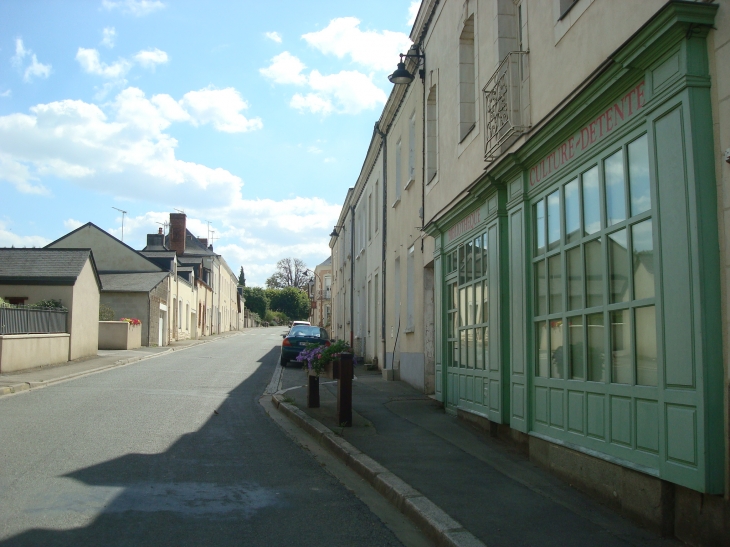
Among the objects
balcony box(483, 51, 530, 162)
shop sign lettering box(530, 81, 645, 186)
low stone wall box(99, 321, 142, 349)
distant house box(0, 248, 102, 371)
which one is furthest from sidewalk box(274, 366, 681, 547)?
low stone wall box(99, 321, 142, 349)

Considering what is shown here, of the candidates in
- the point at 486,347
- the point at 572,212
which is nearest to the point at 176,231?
the point at 486,347

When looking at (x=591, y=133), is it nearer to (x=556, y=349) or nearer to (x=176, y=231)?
(x=556, y=349)

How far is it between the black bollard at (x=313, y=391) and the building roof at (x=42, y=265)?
46.5ft

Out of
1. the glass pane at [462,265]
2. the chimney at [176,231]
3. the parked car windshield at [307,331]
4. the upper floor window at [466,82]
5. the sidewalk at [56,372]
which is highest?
the chimney at [176,231]

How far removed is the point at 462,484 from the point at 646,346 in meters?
2.25

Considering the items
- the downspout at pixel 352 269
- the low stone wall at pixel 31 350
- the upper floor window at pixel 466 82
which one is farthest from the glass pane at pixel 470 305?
the downspout at pixel 352 269

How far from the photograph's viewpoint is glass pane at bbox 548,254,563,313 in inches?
273

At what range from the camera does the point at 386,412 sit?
11.6 metres

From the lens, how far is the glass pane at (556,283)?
22.8 ft

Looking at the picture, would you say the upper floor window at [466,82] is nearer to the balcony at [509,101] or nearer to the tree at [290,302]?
the balcony at [509,101]

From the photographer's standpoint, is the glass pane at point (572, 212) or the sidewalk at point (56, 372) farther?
the sidewalk at point (56, 372)

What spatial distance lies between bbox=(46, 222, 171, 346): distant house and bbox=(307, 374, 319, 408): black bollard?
83.1 ft

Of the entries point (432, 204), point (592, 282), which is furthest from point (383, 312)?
point (592, 282)

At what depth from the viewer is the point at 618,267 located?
5652mm
